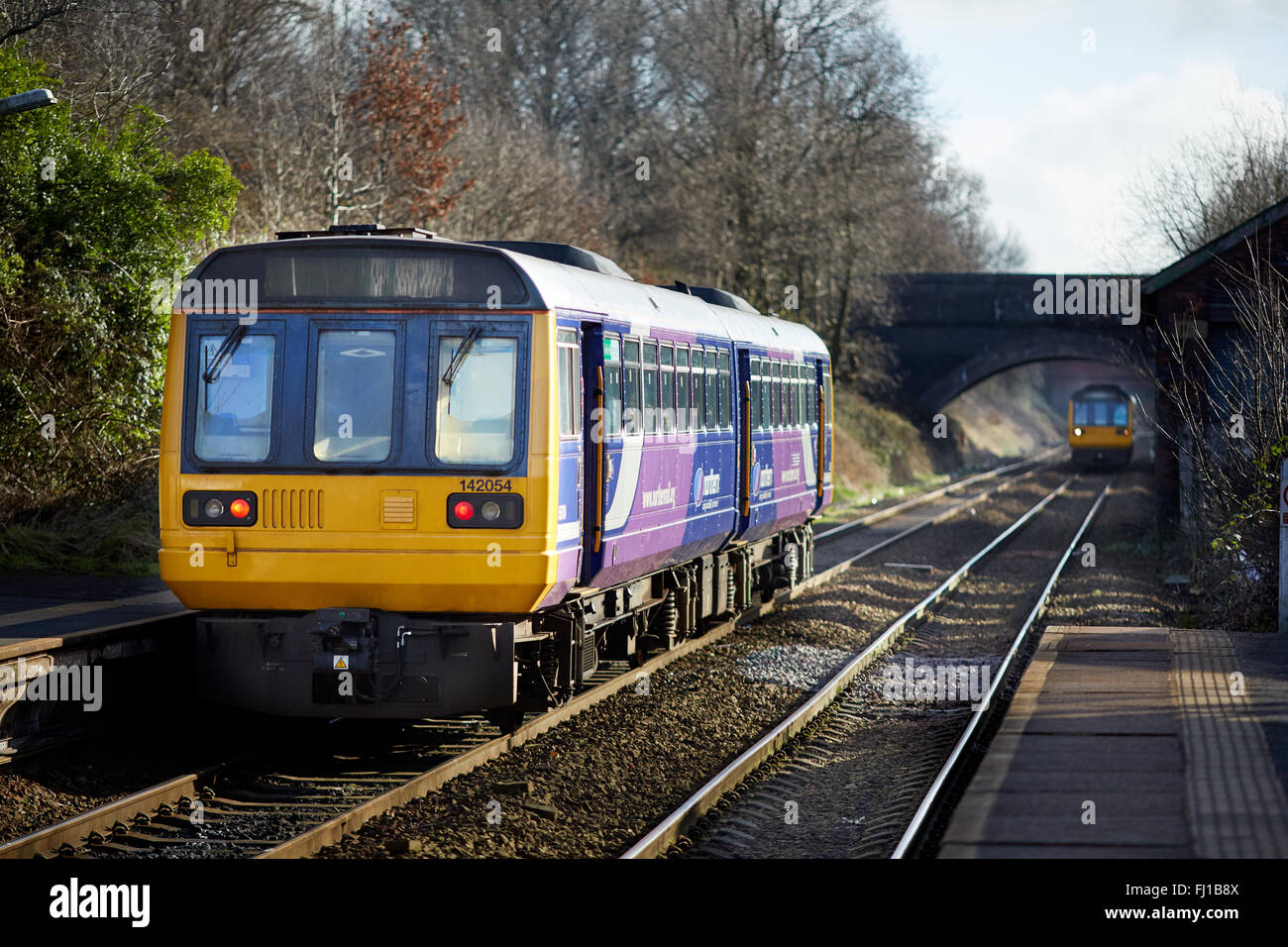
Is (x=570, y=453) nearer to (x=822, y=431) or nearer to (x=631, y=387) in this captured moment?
(x=631, y=387)

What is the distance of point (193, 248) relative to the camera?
1775 cm

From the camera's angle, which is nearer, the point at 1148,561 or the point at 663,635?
the point at 663,635

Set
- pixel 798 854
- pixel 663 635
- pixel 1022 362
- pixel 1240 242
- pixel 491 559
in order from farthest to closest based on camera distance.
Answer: pixel 1022 362 → pixel 1240 242 → pixel 663 635 → pixel 491 559 → pixel 798 854

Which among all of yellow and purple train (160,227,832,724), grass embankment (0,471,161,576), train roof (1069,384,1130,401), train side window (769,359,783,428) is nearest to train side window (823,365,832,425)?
train side window (769,359,783,428)

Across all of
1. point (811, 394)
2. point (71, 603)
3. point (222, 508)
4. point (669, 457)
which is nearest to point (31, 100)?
point (71, 603)

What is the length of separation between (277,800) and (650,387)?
14.4 feet

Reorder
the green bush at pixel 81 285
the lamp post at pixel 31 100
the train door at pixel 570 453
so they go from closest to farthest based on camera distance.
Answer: the train door at pixel 570 453 < the lamp post at pixel 31 100 < the green bush at pixel 81 285

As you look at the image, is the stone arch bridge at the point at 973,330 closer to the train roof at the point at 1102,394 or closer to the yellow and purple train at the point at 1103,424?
the train roof at the point at 1102,394

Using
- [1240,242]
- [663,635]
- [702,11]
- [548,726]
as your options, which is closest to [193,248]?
[663,635]

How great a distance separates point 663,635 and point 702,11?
119ft

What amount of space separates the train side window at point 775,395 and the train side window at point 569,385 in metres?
6.35

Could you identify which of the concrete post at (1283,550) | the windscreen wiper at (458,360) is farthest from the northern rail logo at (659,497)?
the concrete post at (1283,550)

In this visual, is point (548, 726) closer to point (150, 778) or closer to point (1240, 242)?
point (150, 778)

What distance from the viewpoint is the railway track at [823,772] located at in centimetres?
795
